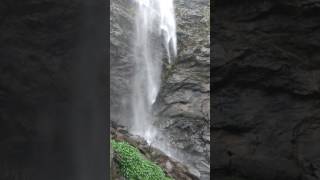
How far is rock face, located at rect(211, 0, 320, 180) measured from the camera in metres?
0.95

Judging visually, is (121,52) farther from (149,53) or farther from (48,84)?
(48,84)

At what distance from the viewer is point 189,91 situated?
11.8 metres

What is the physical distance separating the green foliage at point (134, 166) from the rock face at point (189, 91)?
7.72 feet

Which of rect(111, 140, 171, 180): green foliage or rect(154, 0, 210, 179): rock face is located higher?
rect(154, 0, 210, 179): rock face

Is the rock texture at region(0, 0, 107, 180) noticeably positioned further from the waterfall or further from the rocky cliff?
the waterfall

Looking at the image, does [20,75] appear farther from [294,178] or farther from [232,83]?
[294,178]

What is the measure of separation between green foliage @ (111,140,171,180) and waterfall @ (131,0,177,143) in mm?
2337

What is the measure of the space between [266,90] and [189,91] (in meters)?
10.8

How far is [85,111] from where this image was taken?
5.66 ft

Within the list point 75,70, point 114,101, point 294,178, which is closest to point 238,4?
point 294,178

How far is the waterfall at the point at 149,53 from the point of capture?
11422mm

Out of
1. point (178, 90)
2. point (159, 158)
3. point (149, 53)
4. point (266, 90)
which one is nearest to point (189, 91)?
point (178, 90)

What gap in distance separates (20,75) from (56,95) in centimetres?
15

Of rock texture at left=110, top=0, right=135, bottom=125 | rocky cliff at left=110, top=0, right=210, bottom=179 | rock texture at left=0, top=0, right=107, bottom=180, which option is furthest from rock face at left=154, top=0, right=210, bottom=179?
rock texture at left=0, top=0, right=107, bottom=180
